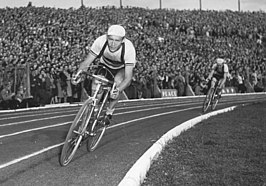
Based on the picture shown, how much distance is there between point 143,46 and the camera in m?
39.2

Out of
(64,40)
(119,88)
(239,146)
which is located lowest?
(239,146)

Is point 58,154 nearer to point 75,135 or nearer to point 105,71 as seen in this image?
point 75,135

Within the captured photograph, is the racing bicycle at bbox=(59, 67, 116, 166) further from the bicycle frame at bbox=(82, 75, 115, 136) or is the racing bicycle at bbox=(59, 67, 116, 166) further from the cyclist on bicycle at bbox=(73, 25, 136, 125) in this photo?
the cyclist on bicycle at bbox=(73, 25, 136, 125)

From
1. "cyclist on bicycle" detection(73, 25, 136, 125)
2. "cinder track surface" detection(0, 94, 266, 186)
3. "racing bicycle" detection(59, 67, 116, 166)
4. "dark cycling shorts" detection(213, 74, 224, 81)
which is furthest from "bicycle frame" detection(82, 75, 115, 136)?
"dark cycling shorts" detection(213, 74, 224, 81)

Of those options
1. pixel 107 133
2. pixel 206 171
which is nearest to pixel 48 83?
pixel 107 133

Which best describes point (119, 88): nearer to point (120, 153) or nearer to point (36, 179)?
point (120, 153)

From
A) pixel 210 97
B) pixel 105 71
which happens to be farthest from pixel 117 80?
pixel 210 97

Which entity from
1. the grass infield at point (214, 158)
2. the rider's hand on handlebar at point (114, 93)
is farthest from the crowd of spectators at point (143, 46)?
the rider's hand on handlebar at point (114, 93)

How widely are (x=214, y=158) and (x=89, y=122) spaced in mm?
2136

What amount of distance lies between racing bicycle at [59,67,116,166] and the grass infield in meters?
1.16

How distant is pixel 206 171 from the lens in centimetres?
769

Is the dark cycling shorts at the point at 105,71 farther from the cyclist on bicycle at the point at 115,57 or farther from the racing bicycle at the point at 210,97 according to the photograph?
the racing bicycle at the point at 210,97

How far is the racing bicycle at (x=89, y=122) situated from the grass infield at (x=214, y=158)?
116 centimetres

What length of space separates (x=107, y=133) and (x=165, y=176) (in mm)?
4840
